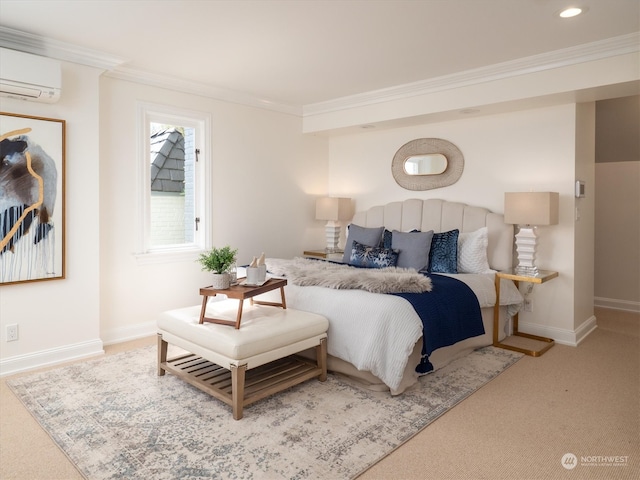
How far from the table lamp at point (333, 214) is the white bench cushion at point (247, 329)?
225 cm

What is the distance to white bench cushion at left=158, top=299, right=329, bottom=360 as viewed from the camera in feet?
8.39

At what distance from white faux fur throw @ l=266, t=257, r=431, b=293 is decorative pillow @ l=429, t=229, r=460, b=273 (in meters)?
0.59

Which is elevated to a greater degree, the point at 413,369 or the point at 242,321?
the point at 242,321

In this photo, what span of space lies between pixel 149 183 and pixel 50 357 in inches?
65.6

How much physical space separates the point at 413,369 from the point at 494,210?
216 cm

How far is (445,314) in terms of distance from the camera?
3.06 m

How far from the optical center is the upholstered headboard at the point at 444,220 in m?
4.12

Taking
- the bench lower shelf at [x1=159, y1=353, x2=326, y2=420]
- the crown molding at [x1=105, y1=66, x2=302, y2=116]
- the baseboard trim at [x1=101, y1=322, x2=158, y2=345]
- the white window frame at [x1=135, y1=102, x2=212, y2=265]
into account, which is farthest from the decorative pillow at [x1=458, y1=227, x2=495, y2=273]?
the baseboard trim at [x1=101, y1=322, x2=158, y2=345]

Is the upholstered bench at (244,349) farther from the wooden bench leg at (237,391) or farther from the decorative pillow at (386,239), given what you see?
the decorative pillow at (386,239)

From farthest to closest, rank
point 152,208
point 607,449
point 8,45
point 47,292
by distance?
point 152,208
point 47,292
point 8,45
point 607,449

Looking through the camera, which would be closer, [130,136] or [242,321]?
[242,321]

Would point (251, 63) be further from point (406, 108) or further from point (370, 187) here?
point (370, 187)

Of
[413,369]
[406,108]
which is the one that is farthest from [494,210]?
[413,369]

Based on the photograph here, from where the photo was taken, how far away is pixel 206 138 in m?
4.50
